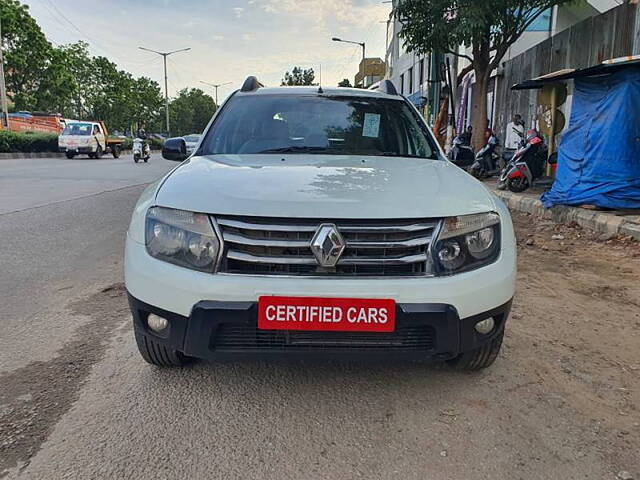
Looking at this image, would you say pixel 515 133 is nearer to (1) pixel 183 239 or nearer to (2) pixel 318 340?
(2) pixel 318 340

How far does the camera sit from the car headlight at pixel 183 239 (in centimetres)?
227

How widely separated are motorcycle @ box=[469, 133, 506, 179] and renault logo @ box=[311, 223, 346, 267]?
446 inches

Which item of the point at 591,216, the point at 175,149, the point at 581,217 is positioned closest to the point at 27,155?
the point at 175,149

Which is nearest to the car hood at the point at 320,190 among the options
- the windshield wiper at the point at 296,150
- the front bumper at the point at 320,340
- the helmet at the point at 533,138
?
the windshield wiper at the point at 296,150

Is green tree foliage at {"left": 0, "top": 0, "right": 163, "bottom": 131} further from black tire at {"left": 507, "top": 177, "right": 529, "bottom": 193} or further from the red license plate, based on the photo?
the red license plate

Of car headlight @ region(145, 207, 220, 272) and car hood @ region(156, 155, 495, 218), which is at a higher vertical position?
car hood @ region(156, 155, 495, 218)

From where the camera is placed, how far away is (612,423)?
237 centimetres

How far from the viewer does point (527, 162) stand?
10.2 m

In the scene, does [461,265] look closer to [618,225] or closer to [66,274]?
[66,274]

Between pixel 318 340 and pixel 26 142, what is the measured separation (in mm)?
28831

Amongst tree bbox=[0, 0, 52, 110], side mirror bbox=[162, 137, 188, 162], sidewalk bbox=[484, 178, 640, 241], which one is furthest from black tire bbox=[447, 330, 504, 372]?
tree bbox=[0, 0, 52, 110]

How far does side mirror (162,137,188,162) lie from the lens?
159 inches

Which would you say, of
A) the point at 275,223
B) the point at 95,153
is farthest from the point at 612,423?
the point at 95,153

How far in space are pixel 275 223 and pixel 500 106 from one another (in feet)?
53.6
